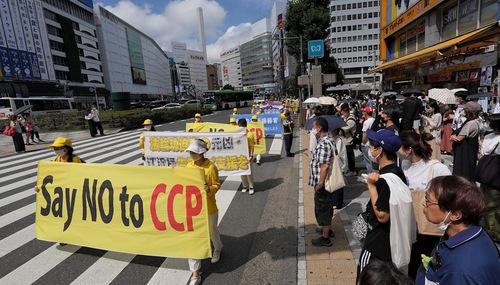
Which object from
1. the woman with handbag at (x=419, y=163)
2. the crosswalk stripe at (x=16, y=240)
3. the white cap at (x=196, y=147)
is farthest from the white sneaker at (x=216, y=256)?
the crosswalk stripe at (x=16, y=240)

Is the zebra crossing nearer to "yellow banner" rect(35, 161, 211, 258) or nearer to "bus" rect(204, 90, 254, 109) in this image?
"yellow banner" rect(35, 161, 211, 258)

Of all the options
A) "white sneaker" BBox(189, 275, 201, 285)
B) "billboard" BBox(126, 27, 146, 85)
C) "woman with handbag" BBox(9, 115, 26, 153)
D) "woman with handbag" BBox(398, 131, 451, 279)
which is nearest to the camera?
"woman with handbag" BBox(398, 131, 451, 279)

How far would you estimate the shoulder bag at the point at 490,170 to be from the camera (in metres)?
3.28

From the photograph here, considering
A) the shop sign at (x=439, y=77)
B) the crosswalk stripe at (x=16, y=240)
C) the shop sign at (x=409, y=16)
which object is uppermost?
the shop sign at (x=409, y=16)

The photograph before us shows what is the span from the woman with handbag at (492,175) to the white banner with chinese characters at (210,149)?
4.35m

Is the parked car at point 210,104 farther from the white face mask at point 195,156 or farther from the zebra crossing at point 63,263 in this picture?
the white face mask at point 195,156

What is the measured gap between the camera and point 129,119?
69.0 ft

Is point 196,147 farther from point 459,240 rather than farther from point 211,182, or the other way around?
point 459,240

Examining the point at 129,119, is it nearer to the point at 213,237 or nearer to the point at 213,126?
the point at 213,126

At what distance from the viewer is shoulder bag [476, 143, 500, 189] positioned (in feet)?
10.8

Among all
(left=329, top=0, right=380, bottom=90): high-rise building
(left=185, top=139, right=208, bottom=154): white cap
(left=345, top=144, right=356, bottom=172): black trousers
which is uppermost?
(left=329, top=0, right=380, bottom=90): high-rise building

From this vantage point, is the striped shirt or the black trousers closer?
the striped shirt

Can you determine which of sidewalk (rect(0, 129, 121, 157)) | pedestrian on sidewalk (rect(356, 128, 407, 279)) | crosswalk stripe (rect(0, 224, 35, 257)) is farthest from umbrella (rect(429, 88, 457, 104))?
sidewalk (rect(0, 129, 121, 157))

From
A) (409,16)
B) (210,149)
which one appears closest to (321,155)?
(210,149)
